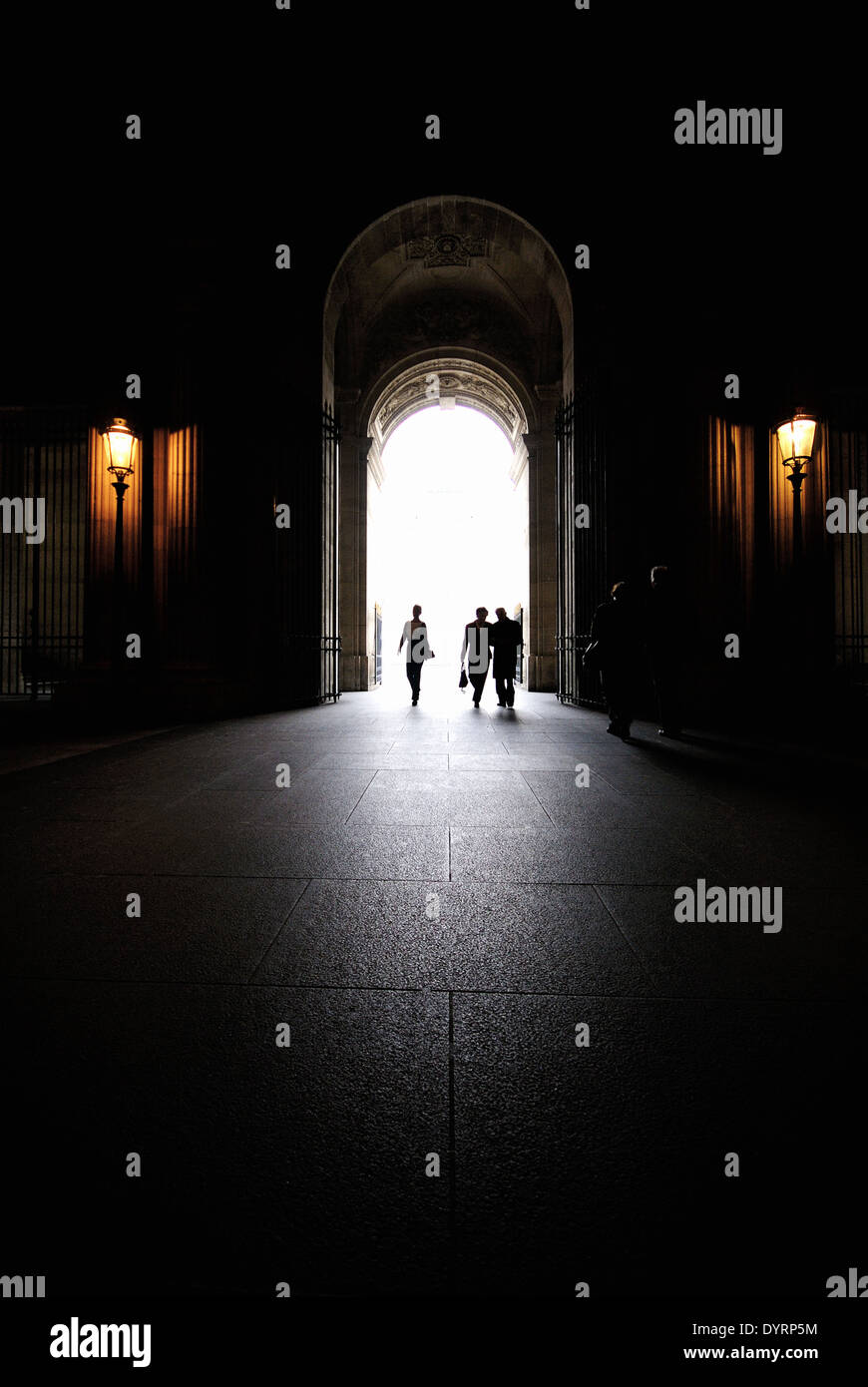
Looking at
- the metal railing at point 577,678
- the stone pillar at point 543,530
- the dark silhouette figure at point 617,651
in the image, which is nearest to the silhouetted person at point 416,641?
the metal railing at point 577,678

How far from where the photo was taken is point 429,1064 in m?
1.66

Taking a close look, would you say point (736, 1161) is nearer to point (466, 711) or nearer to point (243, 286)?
point (466, 711)

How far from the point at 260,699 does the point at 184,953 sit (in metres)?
9.55

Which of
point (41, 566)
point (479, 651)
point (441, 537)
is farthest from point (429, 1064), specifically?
point (441, 537)

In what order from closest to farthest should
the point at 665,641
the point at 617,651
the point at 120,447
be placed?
the point at 665,641 < the point at 617,651 < the point at 120,447

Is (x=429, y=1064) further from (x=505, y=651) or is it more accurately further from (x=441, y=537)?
(x=441, y=537)

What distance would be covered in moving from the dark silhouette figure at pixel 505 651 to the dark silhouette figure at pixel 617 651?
4.19 metres

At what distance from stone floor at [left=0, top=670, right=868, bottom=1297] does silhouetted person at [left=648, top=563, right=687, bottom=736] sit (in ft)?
15.0

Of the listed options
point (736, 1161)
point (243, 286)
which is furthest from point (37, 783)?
point (243, 286)

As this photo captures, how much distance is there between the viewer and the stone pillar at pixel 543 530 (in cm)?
1958

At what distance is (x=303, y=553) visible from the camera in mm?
12672

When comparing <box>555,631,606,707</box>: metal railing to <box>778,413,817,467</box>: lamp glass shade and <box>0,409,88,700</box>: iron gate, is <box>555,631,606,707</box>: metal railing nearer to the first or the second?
<box>778,413,817,467</box>: lamp glass shade

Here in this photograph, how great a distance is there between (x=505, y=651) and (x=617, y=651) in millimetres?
4587

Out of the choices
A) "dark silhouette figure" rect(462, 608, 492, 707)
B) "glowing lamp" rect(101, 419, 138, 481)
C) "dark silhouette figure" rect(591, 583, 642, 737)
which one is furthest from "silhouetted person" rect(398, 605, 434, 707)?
"glowing lamp" rect(101, 419, 138, 481)
